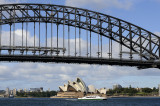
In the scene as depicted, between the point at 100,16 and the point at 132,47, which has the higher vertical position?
the point at 100,16

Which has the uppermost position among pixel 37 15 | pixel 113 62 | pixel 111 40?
pixel 37 15

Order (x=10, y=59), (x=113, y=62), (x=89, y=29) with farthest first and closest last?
(x=89, y=29) < (x=113, y=62) < (x=10, y=59)

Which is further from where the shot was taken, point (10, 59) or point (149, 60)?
point (149, 60)

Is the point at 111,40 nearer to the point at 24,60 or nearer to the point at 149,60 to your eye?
the point at 149,60

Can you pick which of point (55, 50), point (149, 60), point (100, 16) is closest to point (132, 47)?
point (149, 60)

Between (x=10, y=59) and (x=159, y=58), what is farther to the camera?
(x=159, y=58)

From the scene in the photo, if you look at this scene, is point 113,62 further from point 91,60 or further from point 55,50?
point 55,50

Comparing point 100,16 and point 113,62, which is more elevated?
point 100,16

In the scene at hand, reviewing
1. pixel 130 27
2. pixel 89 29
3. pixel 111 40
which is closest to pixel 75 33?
pixel 89 29

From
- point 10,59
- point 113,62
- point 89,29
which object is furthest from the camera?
point 89,29
